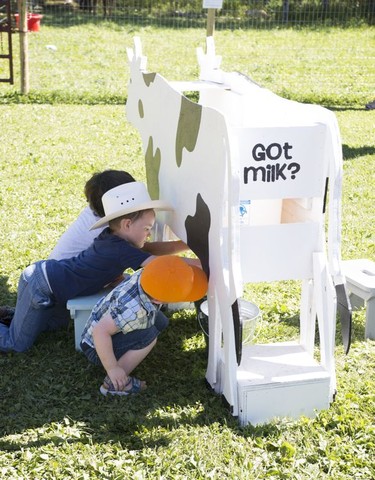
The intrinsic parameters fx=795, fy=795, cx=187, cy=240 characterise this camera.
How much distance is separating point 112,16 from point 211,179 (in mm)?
15521

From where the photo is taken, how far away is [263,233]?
11.5ft

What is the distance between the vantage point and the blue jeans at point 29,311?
13.2 feet

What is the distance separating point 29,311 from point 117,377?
2.27 ft

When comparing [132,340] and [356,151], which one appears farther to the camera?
[356,151]

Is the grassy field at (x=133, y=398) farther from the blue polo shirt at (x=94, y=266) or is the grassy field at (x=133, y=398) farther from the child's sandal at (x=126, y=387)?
the blue polo shirt at (x=94, y=266)

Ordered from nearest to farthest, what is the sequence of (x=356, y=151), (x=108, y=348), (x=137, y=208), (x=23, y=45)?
1. (x=108, y=348)
2. (x=137, y=208)
3. (x=356, y=151)
4. (x=23, y=45)

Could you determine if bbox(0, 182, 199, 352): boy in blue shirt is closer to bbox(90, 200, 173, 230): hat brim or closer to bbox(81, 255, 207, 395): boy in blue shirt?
bbox(90, 200, 173, 230): hat brim

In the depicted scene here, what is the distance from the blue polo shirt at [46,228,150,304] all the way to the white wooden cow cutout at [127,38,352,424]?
1.05ft

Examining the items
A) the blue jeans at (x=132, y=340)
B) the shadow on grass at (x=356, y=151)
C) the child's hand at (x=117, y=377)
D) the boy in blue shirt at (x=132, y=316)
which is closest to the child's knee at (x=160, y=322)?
the boy in blue shirt at (x=132, y=316)

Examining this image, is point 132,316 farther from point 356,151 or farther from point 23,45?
point 23,45

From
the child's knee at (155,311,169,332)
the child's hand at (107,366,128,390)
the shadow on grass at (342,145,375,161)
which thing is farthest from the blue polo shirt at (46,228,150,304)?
the shadow on grass at (342,145,375,161)

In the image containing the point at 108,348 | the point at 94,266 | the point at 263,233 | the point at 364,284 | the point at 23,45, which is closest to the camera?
the point at 263,233

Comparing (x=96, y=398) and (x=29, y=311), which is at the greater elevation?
(x=29, y=311)

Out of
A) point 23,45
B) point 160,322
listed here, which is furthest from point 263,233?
point 23,45
